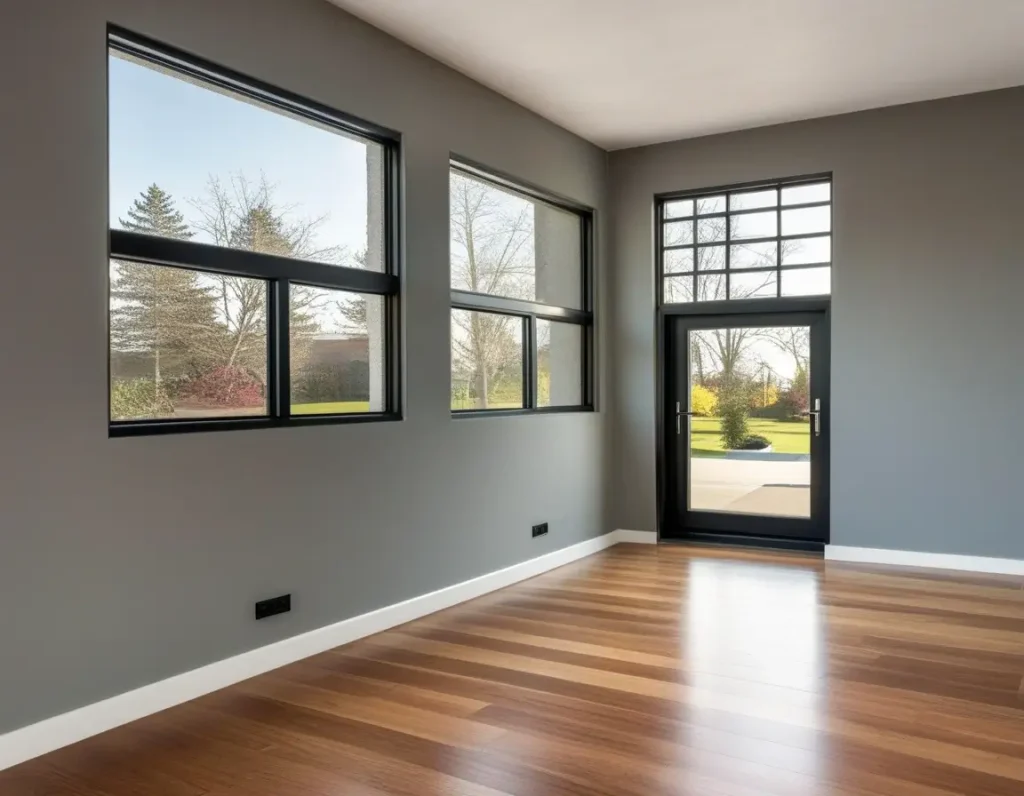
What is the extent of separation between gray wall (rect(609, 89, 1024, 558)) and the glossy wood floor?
0.99m

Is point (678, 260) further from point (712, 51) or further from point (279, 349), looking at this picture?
point (279, 349)

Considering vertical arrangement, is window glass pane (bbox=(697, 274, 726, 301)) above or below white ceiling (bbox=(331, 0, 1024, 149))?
below

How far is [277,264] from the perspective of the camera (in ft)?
12.4

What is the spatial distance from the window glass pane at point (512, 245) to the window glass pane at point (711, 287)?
0.89 metres

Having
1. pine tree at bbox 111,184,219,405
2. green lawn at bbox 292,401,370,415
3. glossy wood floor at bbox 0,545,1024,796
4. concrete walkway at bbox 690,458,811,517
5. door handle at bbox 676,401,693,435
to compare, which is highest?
pine tree at bbox 111,184,219,405

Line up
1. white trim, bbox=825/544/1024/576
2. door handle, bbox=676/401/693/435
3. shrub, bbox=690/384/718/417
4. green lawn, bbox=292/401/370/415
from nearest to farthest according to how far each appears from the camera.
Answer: green lawn, bbox=292/401/370/415, white trim, bbox=825/544/1024/576, shrub, bbox=690/384/718/417, door handle, bbox=676/401/693/435

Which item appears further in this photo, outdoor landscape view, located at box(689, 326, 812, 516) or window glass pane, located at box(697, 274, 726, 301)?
window glass pane, located at box(697, 274, 726, 301)

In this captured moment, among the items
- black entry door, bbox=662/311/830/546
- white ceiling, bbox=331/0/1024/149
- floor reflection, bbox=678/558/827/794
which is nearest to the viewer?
floor reflection, bbox=678/558/827/794

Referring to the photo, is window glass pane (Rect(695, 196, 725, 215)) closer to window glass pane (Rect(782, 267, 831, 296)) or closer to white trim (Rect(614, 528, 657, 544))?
window glass pane (Rect(782, 267, 831, 296))

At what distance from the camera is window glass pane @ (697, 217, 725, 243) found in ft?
20.9

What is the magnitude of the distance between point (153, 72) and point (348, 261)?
1.22 metres

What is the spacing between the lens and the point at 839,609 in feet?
14.9

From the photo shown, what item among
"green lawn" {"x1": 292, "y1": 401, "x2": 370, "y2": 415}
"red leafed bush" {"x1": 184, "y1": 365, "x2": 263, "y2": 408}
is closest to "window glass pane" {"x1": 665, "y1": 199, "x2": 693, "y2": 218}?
"green lawn" {"x1": 292, "y1": 401, "x2": 370, "y2": 415}

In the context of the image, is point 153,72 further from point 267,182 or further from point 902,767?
point 902,767
